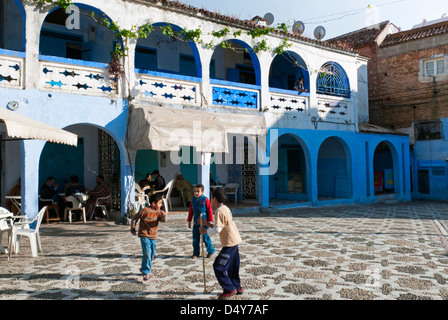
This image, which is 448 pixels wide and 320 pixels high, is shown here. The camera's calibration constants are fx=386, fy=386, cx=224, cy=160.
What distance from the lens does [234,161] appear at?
16.0 m

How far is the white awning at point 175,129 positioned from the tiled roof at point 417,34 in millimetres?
13560

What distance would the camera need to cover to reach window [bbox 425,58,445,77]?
19375mm

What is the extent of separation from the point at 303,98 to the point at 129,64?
279 inches

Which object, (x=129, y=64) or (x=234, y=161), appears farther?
(x=234, y=161)

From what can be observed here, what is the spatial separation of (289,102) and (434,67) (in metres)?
9.98

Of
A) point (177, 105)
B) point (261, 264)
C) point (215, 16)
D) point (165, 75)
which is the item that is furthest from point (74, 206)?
point (215, 16)

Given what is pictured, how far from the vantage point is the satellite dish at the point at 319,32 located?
16.6 m

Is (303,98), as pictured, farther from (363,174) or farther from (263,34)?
Answer: (363,174)

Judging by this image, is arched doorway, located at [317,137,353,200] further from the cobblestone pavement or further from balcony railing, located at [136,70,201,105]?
balcony railing, located at [136,70,201,105]

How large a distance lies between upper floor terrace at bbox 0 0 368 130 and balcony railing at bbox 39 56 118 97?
0.02 m

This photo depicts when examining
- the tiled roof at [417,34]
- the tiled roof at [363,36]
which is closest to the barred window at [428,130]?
the tiled roof at [417,34]

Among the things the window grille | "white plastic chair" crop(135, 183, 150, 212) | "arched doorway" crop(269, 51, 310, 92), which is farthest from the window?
"white plastic chair" crop(135, 183, 150, 212)

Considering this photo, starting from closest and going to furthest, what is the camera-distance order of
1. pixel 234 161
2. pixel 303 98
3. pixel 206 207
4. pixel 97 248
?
pixel 206 207 < pixel 97 248 < pixel 303 98 < pixel 234 161
